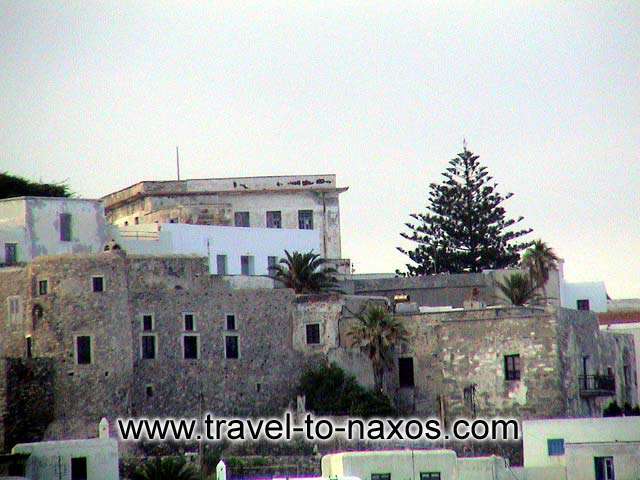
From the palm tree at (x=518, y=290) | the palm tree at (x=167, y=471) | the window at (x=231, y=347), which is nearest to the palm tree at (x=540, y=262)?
the palm tree at (x=518, y=290)

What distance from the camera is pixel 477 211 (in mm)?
76125

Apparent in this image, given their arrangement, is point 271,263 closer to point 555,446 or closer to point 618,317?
point 618,317

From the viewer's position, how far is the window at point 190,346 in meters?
57.9

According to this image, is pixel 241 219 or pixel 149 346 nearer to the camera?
pixel 149 346

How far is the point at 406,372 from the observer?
59.9 m

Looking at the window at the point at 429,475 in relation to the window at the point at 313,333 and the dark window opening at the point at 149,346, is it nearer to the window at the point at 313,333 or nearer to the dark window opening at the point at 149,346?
the window at the point at 313,333

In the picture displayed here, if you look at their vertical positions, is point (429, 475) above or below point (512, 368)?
below

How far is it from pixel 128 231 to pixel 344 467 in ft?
52.8

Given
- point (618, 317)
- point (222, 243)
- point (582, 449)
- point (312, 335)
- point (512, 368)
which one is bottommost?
point (582, 449)

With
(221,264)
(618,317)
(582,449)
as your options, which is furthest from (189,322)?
(618,317)

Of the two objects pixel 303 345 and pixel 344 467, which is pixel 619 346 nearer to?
pixel 303 345

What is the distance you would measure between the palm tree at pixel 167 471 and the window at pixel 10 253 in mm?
9611

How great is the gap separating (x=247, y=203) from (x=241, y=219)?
2.04ft

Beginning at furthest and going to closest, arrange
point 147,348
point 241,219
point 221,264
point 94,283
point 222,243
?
point 241,219 → point 222,243 → point 221,264 → point 147,348 → point 94,283
